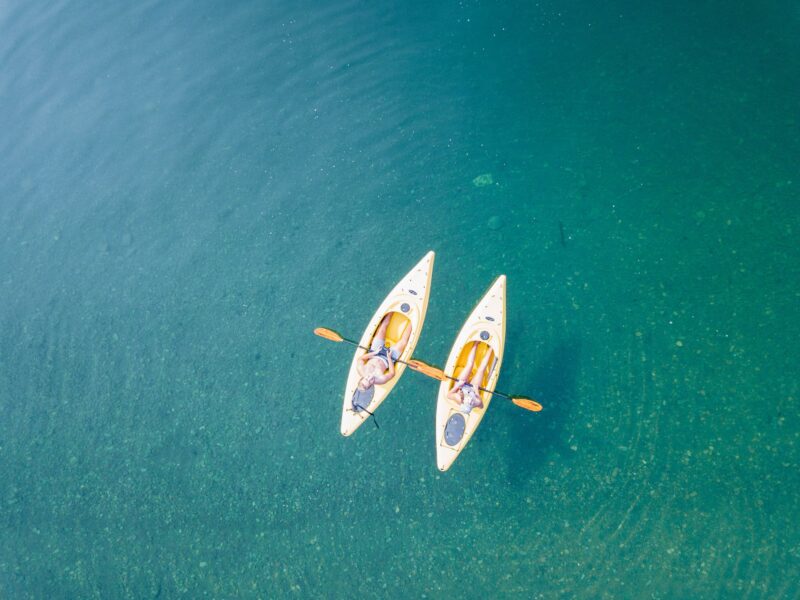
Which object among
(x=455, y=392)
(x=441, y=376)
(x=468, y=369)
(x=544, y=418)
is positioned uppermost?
(x=441, y=376)

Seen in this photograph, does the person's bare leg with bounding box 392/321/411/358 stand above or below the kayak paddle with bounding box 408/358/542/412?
above

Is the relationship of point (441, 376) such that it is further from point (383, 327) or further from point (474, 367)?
point (383, 327)

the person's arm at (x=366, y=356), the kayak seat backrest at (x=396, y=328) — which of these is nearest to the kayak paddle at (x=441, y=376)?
the person's arm at (x=366, y=356)

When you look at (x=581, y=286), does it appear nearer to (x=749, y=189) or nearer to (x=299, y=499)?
(x=749, y=189)

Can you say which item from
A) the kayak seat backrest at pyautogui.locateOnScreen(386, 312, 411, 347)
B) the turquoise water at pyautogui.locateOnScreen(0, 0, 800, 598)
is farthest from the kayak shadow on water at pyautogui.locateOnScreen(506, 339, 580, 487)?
the kayak seat backrest at pyautogui.locateOnScreen(386, 312, 411, 347)

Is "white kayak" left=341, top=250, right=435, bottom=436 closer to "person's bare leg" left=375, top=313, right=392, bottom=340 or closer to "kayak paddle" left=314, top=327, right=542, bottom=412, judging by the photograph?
"person's bare leg" left=375, top=313, right=392, bottom=340

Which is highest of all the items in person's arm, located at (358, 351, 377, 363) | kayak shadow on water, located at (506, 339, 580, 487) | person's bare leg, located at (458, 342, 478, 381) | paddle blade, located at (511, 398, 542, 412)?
person's arm, located at (358, 351, 377, 363)

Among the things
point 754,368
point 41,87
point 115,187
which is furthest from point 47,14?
point 754,368

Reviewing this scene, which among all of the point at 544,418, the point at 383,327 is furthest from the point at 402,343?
the point at 544,418
